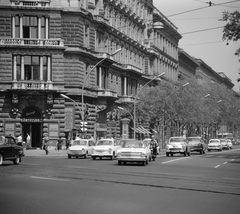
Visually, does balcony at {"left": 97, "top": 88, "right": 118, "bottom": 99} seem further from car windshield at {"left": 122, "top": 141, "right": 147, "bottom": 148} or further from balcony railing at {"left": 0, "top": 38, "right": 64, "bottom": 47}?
car windshield at {"left": 122, "top": 141, "right": 147, "bottom": 148}

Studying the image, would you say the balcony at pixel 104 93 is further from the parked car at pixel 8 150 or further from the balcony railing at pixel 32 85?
the parked car at pixel 8 150

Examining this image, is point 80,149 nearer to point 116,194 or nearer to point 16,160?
point 16,160

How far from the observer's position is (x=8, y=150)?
1232 inches

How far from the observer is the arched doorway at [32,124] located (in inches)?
2381

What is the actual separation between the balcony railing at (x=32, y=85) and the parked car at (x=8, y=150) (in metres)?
26.4

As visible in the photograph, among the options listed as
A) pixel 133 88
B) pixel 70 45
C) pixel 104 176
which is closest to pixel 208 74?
pixel 133 88

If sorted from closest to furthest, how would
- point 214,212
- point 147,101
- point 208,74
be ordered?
point 214,212
point 147,101
point 208,74

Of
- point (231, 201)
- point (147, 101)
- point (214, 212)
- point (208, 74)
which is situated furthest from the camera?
point (208, 74)

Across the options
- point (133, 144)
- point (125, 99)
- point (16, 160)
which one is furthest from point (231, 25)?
point (125, 99)

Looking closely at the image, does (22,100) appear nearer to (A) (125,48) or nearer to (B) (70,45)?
(B) (70,45)

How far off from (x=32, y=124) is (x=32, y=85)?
4287 millimetres

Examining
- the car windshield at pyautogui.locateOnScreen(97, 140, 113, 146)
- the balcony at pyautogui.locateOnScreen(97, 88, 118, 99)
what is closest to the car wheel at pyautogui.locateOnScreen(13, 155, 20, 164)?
the car windshield at pyautogui.locateOnScreen(97, 140, 113, 146)

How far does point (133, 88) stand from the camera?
84188mm

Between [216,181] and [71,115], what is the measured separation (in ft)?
135
